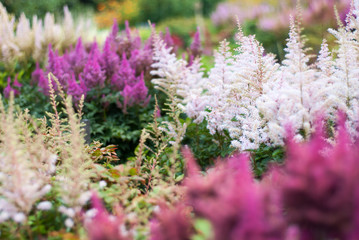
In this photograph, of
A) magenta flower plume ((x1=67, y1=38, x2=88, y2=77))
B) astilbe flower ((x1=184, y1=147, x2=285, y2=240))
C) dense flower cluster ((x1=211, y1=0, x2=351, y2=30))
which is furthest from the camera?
dense flower cluster ((x1=211, y1=0, x2=351, y2=30))

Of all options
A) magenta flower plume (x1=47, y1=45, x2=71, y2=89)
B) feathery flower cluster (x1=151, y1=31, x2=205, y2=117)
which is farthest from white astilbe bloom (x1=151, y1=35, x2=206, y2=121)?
magenta flower plume (x1=47, y1=45, x2=71, y2=89)

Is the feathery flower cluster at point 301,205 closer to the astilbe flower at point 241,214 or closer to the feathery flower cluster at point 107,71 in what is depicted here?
the astilbe flower at point 241,214

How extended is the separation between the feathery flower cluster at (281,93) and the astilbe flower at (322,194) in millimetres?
717

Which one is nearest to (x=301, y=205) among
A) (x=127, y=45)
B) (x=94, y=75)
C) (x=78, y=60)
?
(x=94, y=75)

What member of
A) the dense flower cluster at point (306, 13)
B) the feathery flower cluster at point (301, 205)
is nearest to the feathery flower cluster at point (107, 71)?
the dense flower cluster at point (306, 13)

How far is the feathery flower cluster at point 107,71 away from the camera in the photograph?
135 inches

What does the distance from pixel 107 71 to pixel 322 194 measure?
3.05 m

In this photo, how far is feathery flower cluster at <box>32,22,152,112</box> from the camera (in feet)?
11.3

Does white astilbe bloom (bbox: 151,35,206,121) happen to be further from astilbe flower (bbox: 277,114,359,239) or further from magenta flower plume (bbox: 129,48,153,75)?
astilbe flower (bbox: 277,114,359,239)

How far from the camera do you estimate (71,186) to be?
1765 millimetres

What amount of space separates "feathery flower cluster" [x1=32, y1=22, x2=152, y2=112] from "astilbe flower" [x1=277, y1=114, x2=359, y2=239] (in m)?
2.36

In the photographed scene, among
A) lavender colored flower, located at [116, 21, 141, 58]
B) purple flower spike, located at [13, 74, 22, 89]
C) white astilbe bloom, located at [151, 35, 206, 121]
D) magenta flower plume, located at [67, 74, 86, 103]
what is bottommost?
magenta flower plume, located at [67, 74, 86, 103]

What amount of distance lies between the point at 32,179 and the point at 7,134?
0.38 m

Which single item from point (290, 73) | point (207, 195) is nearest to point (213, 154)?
point (290, 73)
